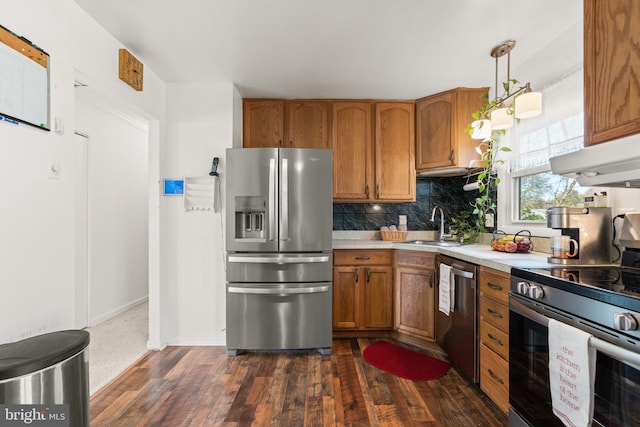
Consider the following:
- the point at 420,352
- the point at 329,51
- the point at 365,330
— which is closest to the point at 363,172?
the point at 329,51

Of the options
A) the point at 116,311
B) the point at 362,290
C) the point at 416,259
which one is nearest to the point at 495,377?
the point at 416,259

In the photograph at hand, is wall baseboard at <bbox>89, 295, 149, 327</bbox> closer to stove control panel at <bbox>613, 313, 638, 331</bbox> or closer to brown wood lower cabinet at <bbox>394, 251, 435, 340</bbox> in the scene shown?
brown wood lower cabinet at <bbox>394, 251, 435, 340</bbox>

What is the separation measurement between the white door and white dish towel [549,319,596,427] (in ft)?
12.7

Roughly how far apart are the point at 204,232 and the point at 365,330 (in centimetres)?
177

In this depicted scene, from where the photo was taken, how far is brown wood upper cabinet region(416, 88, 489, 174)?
2832mm

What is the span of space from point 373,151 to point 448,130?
2.41 feet

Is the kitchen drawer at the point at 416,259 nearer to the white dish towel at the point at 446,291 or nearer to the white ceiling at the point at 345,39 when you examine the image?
the white dish towel at the point at 446,291

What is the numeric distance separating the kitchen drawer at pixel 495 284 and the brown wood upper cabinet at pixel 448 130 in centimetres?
131

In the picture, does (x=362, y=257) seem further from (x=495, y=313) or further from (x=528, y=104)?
(x=528, y=104)

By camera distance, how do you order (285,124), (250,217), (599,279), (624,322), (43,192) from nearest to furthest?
(624,322) → (599,279) → (43,192) → (250,217) → (285,124)

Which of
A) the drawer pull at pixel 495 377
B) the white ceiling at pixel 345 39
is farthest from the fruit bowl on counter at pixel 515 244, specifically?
the white ceiling at pixel 345 39

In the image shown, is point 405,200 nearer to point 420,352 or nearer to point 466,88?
point 466,88
